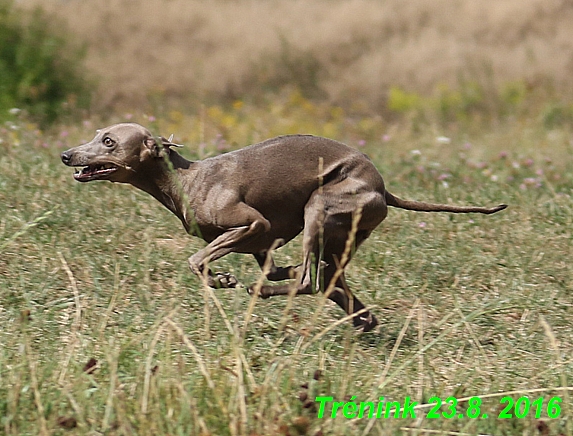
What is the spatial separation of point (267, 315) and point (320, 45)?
33.2 feet

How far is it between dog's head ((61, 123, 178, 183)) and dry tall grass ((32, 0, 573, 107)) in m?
9.11

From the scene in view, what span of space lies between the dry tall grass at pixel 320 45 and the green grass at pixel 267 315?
5.17m

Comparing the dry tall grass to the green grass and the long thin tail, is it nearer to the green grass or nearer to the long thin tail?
the green grass

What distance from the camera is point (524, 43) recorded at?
14945 millimetres

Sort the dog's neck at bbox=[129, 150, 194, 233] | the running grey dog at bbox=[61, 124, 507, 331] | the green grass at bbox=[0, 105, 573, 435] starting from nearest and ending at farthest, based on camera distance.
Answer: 1. the green grass at bbox=[0, 105, 573, 435]
2. the running grey dog at bbox=[61, 124, 507, 331]
3. the dog's neck at bbox=[129, 150, 194, 233]

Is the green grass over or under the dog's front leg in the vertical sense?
under

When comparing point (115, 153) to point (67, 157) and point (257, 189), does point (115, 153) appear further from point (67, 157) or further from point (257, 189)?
point (257, 189)

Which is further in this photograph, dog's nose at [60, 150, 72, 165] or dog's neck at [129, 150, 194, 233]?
dog's neck at [129, 150, 194, 233]

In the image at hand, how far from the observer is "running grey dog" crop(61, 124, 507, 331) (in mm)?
4637

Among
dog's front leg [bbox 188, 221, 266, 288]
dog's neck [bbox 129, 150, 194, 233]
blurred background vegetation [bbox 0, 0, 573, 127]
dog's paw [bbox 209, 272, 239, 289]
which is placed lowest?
blurred background vegetation [bbox 0, 0, 573, 127]

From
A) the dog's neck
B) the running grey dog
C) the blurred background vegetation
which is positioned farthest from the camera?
the blurred background vegetation

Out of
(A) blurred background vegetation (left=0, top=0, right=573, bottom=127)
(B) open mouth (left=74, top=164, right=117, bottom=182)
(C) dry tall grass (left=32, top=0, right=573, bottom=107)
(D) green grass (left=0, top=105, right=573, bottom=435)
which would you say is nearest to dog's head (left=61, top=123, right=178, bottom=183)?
(B) open mouth (left=74, top=164, right=117, bottom=182)

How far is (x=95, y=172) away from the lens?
15.2 ft

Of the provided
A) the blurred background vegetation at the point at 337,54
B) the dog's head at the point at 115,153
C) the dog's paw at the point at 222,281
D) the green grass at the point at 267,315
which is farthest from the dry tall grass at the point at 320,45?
the dog's paw at the point at 222,281
